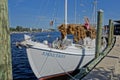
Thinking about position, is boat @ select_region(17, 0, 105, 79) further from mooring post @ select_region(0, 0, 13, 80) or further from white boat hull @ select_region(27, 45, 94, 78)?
mooring post @ select_region(0, 0, 13, 80)

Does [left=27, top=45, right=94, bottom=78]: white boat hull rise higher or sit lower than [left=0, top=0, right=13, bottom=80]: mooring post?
lower

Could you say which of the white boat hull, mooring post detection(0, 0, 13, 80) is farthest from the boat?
mooring post detection(0, 0, 13, 80)

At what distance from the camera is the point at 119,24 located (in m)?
48.1

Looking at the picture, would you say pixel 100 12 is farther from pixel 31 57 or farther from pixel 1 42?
pixel 1 42

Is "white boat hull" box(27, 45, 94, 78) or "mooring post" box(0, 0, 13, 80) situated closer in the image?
"mooring post" box(0, 0, 13, 80)

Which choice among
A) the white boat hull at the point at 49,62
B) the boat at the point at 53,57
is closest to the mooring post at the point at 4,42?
the boat at the point at 53,57

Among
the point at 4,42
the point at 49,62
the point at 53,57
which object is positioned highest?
the point at 4,42

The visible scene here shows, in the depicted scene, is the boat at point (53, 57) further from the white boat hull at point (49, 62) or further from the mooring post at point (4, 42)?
the mooring post at point (4, 42)

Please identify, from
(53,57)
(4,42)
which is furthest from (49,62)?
(4,42)

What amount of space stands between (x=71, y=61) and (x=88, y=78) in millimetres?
5372

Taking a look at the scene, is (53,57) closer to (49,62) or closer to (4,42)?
(49,62)

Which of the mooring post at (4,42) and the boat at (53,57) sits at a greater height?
the mooring post at (4,42)

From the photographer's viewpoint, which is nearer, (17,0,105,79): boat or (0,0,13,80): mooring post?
(0,0,13,80): mooring post

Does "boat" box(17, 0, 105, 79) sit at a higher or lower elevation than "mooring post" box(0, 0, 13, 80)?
lower
